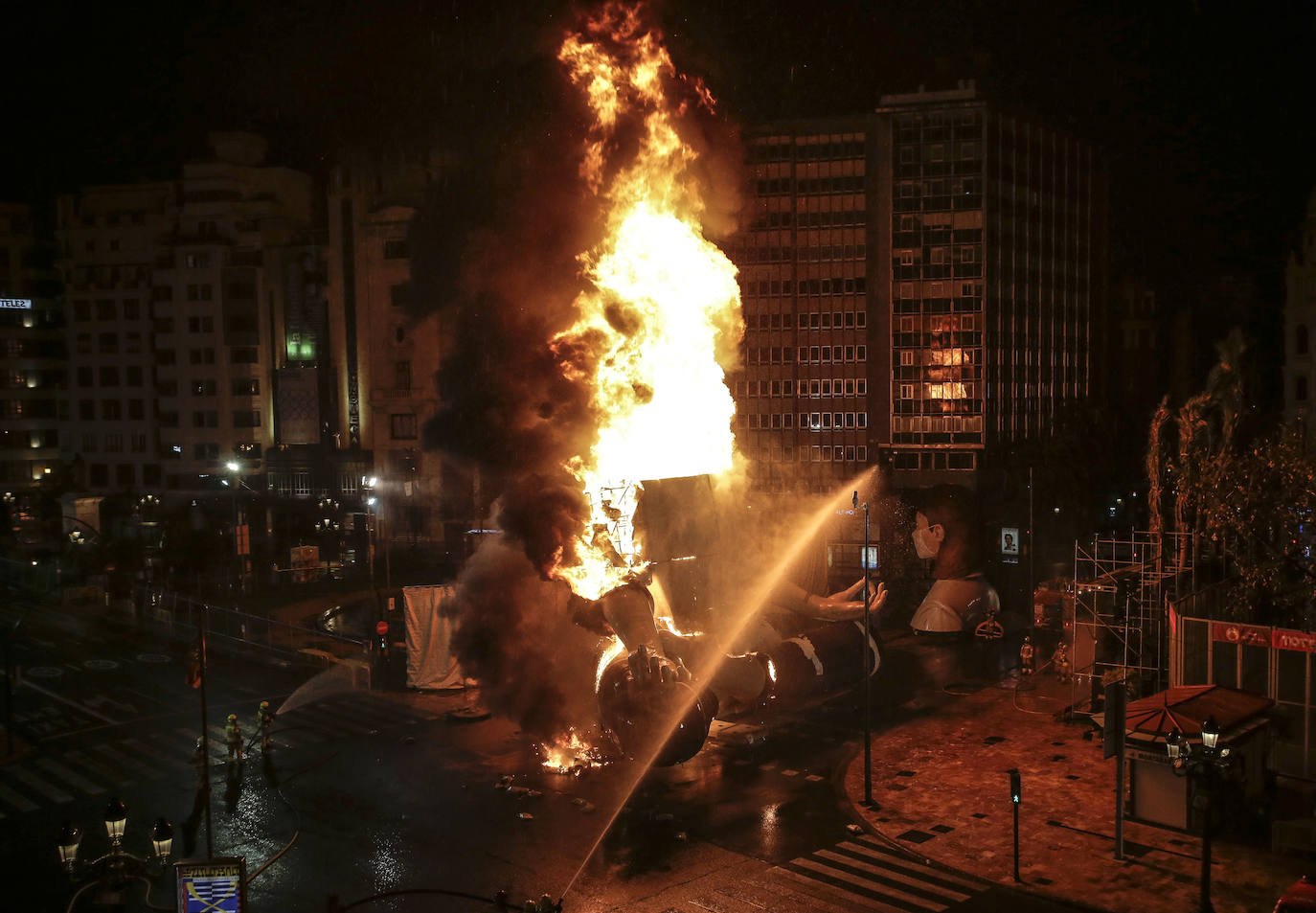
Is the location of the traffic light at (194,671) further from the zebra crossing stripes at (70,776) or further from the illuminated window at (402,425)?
the illuminated window at (402,425)

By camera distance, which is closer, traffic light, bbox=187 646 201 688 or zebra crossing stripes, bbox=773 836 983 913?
zebra crossing stripes, bbox=773 836 983 913

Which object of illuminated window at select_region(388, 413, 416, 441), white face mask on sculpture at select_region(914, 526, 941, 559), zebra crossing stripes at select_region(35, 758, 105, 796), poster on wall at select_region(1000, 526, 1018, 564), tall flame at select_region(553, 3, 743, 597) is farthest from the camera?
illuminated window at select_region(388, 413, 416, 441)

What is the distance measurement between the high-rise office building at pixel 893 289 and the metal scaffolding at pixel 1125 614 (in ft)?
102

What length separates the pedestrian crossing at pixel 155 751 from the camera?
24.6 meters

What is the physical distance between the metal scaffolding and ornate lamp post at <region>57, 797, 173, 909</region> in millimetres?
22227

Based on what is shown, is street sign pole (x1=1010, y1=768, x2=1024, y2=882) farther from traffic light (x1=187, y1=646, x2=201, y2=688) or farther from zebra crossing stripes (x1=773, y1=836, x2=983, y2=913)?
traffic light (x1=187, y1=646, x2=201, y2=688)

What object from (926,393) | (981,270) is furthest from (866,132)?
(926,393)

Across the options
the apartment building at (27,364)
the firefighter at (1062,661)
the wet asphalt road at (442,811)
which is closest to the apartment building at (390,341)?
the apartment building at (27,364)

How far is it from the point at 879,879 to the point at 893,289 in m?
48.6

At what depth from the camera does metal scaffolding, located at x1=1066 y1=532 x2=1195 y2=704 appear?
2841 centimetres

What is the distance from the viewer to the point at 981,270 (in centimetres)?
6203

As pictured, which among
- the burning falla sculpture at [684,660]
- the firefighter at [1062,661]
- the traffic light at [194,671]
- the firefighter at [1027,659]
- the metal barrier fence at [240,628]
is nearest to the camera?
the traffic light at [194,671]

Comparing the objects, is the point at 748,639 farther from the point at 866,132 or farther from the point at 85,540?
the point at 85,540

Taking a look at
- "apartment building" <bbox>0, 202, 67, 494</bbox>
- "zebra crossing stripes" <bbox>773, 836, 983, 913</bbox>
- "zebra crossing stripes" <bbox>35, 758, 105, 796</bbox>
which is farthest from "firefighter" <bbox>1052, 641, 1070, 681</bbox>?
"apartment building" <bbox>0, 202, 67, 494</bbox>
